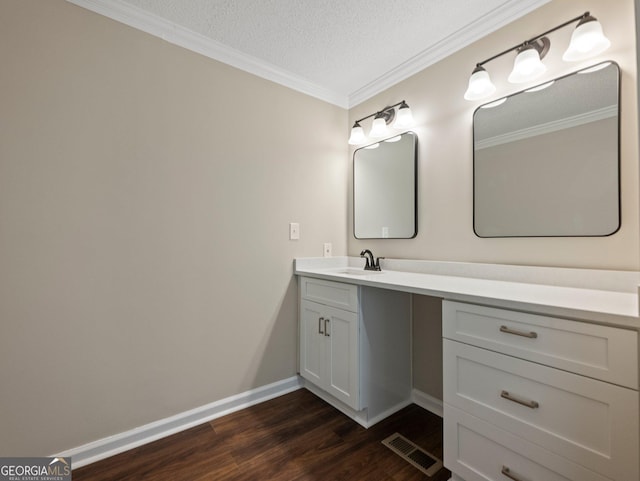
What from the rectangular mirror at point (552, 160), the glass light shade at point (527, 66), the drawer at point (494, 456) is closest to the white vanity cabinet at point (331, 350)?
the drawer at point (494, 456)

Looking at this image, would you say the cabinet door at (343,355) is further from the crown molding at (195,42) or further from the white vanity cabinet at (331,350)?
the crown molding at (195,42)

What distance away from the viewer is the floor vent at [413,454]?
4.48 ft

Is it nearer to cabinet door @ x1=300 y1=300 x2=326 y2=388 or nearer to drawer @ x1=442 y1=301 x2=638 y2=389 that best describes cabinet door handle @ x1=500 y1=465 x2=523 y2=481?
drawer @ x1=442 y1=301 x2=638 y2=389

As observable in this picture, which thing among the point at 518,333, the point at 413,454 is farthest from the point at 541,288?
the point at 413,454

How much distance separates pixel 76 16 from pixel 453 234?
2268mm

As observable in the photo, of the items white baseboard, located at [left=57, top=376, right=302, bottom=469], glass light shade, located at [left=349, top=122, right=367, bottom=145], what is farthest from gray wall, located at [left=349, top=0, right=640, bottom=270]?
white baseboard, located at [left=57, top=376, right=302, bottom=469]

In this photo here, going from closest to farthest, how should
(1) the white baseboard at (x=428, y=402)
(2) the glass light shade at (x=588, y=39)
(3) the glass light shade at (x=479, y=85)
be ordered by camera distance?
(2) the glass light shade at (x=588, y=39) < (3) the glass light shade at (x=479, y=85) < (1) the white baseboard at (x=428, y=402)

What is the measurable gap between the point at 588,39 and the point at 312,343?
207 centimetres

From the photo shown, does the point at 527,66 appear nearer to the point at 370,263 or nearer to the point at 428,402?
the point at 370,263

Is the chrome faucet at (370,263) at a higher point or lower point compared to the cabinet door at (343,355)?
higher

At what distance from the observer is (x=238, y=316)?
1905 mm

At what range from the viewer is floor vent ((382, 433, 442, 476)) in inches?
53.8

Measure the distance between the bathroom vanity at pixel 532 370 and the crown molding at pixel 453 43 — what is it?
1.29m

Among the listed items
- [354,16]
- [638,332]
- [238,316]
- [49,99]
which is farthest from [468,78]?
[49,99]
